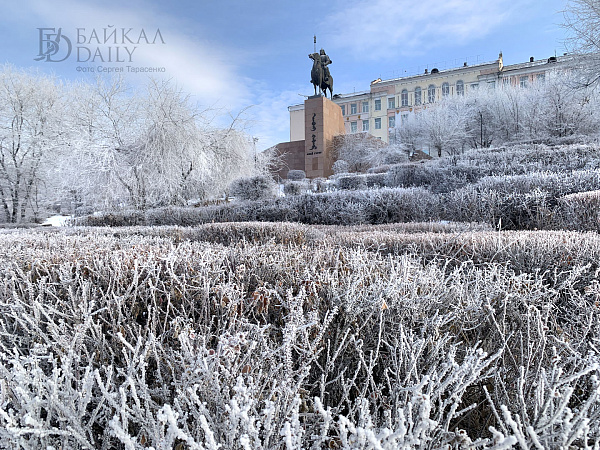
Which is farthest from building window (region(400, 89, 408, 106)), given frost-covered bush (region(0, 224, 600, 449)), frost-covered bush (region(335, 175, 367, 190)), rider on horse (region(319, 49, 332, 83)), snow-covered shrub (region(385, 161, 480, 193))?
frost-covered bush (region(0, 224, 600, 449))

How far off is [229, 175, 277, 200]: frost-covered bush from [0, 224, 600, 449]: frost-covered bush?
9.71 metres

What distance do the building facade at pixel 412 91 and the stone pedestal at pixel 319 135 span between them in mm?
13237

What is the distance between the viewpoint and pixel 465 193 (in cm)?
677

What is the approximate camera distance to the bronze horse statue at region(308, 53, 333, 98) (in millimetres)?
26391

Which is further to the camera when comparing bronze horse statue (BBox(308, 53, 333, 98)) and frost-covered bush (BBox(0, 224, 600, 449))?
bronze horse statue (BBox(308, 53, 333, 98))

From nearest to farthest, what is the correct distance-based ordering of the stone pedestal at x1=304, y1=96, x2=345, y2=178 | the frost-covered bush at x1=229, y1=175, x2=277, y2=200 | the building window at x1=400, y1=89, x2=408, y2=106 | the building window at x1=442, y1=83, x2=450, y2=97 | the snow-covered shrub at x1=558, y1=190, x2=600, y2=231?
1. the snow-covered shrub at x1=558, y1=190, x2=600, y2=231
2. the frost-covered bush at x1=229, y1=175, x2=277, y2=200
3. the stone pedestal at x1=304, y1=96, x2=345, y2=178
4. the building window at x1=442, y1=83, x2=450, y2=97
5. the building window at x1=400, y1=89, x2=408, y2=106

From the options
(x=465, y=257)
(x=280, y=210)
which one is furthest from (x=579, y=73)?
(x=465, y=257)

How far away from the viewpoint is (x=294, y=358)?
1580 mm

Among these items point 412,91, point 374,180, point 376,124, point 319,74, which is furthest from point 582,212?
point 376,124

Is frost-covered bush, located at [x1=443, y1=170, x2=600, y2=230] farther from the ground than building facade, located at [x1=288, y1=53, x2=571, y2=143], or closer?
closer

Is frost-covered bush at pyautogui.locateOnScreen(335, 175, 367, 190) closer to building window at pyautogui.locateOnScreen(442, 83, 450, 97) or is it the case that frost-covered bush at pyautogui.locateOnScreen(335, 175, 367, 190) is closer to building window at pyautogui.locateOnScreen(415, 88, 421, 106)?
building window at pyautogui.locateOnScreen(415, 88, 421, 106)

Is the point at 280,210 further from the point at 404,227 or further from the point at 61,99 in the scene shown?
the point at 61,99

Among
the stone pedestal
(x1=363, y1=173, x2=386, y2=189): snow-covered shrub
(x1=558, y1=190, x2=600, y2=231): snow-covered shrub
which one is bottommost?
(x1=558, y1=190, x2=600, y2=231): snow-covered shrub

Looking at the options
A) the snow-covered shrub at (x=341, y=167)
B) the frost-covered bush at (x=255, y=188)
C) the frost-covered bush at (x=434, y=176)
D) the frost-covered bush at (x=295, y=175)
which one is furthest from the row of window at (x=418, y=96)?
the frost-covered bush at (x=255, y=188)
